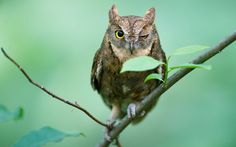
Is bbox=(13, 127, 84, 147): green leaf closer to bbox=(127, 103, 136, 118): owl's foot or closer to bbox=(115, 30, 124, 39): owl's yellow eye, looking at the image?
bbox=(127, 103, 136, 118): owl's foot

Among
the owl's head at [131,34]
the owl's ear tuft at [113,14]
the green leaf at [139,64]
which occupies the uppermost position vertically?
the green leaf at [139,64]

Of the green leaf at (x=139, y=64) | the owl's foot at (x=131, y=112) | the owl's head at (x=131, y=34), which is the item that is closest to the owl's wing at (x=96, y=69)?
the owl's head at (x=131, y=34)

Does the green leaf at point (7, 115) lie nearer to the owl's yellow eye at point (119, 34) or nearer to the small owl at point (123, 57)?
the small owl at point (123, 57)

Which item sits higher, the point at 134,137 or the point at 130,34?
the point at 130,34

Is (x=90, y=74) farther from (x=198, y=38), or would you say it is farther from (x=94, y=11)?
(x=198, y=38)

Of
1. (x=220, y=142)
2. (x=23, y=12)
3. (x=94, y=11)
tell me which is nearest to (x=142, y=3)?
(x=94, y=11)

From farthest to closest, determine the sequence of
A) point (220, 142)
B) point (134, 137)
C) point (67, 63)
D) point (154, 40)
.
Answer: point (134, 137) < point (67, 63) < point (154, 40) < point (220, 142)

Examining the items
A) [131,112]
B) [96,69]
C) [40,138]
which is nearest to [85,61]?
[96,69]
